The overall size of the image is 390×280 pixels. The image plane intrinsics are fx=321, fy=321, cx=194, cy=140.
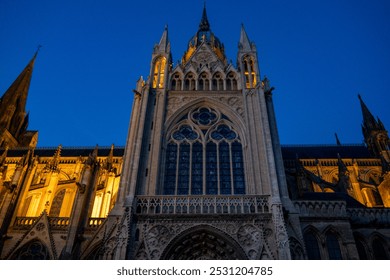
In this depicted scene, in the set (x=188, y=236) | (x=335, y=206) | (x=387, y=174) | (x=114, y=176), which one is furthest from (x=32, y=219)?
(x=387, y=174)

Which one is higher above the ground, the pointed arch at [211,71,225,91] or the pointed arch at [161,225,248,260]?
the pointed arch at [211,71,225,91]

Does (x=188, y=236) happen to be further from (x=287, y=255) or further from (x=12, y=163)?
(x=12, y=163)

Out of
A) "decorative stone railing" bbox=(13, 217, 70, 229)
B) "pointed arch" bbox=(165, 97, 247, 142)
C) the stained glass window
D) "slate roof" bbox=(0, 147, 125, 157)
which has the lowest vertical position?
"decorative stone railing" bbox=(13, 217, 70, 229)

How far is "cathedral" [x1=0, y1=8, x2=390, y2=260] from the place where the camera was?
1512cm

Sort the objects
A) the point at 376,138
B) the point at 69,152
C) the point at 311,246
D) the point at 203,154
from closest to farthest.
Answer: the point at 311,246 → the point at 203,154 → the point at 376,138 → the point at 69,152

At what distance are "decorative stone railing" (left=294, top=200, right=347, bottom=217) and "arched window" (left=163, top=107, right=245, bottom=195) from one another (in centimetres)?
330

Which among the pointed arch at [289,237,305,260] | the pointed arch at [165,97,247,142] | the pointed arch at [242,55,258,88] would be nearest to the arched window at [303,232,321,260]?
the pointed arch at [289,237,305,260]

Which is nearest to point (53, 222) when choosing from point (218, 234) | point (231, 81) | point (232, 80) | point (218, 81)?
point (218, 234)

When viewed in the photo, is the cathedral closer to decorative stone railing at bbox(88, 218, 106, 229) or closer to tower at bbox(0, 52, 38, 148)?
decorative stone railing at bbox(88, 218, 106, 229)

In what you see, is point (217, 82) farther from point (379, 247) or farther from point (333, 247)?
point (379, 247)

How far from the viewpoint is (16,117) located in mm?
42188

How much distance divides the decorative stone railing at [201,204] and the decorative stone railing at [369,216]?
5993 millimetres

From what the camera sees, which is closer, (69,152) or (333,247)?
(333,247)

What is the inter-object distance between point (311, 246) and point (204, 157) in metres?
7.47
